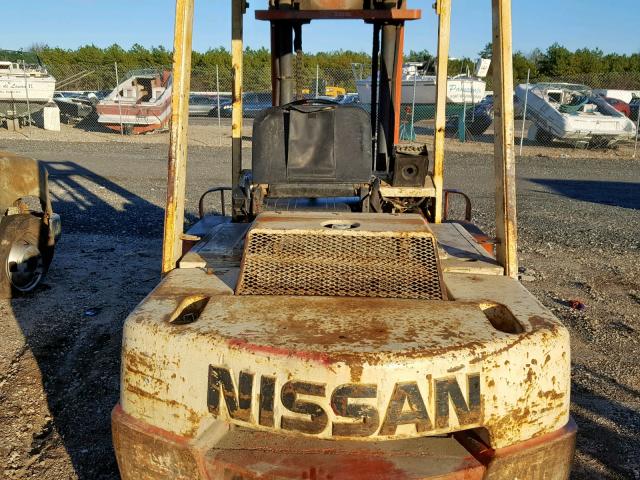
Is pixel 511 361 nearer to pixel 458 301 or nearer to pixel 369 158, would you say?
pixel 458 301

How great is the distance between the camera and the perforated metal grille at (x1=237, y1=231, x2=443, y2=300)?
2627 mm

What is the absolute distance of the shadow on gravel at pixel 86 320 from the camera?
363 centimetres

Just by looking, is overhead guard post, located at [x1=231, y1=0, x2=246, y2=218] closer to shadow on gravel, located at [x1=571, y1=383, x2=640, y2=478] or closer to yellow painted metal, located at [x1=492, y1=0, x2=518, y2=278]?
yellow painted metal, located at [x1=492, y1=0, x2=518, y2=278]

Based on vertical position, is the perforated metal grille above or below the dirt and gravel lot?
above

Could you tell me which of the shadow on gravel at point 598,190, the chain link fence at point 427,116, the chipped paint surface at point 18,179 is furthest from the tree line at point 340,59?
the chipped paint surface at point 18,179

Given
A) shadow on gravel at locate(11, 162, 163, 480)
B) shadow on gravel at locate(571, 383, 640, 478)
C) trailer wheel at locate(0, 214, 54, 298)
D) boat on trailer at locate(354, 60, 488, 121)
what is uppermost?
boat on trailer at locate(354, 60, 488, 121)

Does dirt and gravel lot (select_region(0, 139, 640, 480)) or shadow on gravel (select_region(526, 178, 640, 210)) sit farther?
shadow on gravel (select_region(526, 178, 640, 210))

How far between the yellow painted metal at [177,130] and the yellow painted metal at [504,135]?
149cm

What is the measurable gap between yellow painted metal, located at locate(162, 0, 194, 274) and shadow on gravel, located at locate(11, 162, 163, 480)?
4.19 feet

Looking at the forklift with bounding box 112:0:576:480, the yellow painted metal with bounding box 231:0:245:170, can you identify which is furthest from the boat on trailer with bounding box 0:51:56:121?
the forklift with bounding box 112:0:576:480

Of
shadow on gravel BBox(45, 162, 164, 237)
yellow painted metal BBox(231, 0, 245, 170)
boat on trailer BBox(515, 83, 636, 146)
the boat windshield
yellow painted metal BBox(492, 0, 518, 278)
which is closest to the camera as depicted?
yellow painted metal BBox(492, 0, 518, 278)

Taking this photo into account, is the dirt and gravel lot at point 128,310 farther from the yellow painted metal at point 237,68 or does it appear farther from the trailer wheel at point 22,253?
the yellow painted metal at point 237,68

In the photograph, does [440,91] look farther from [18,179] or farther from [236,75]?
[18,179]

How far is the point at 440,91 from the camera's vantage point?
397 cm
